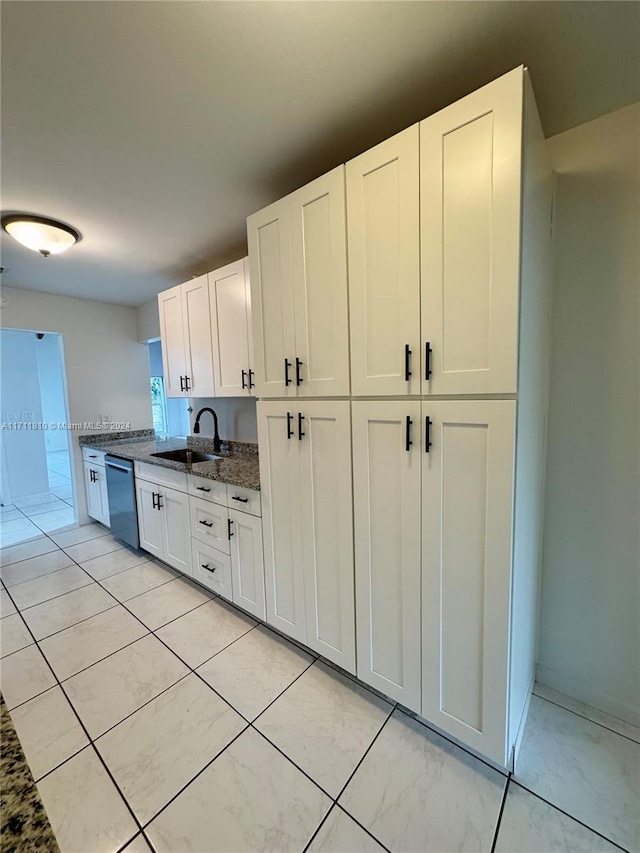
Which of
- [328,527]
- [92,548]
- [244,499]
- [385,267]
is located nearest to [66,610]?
[92,548]

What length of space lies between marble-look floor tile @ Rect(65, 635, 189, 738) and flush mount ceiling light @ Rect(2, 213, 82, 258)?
7.92 ft

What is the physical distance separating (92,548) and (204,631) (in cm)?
182

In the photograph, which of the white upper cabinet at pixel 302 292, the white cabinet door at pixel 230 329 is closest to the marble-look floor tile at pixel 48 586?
the white cabinet door at pixel 230 329

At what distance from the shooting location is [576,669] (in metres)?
1.56

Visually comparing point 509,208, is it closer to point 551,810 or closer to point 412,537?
point 412,537

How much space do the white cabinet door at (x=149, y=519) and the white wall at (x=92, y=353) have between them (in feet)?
4.38

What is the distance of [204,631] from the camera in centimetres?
205

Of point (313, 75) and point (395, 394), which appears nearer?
point (313, 75)

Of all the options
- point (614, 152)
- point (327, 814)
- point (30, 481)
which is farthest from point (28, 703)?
point (30, 481)

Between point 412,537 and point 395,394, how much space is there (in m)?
0.54

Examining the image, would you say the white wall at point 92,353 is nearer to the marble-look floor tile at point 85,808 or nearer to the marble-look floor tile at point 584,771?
the marble-look floor tile at point 85,808

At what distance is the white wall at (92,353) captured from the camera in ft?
11.1

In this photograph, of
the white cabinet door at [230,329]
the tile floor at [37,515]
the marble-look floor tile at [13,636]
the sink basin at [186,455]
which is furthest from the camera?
the tile floor at [37,515]

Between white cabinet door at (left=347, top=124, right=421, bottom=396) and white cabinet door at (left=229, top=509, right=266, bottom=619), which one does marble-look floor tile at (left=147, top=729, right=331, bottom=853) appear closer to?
white cabinet door at (left=229, top=509, right=266, bottom=619)
